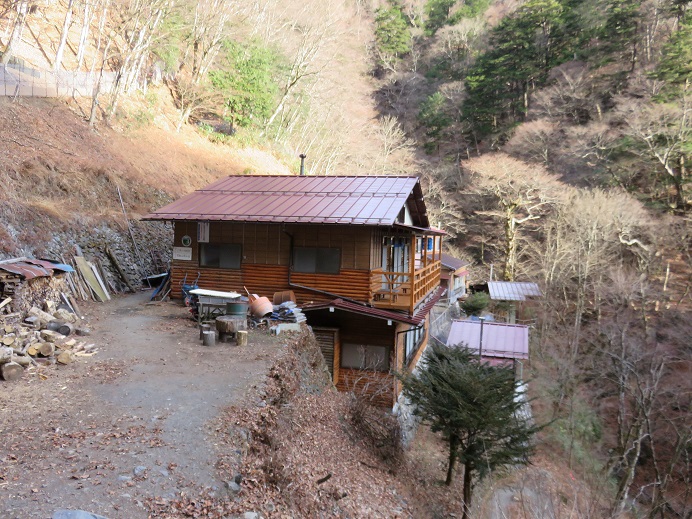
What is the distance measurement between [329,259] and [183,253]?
4.91 m

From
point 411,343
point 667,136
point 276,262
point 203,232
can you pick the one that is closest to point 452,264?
point 667,136

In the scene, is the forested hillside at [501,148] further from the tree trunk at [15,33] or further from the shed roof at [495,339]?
the shed roof at [495,339]

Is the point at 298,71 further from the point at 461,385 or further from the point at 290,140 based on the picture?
the point at 461,385

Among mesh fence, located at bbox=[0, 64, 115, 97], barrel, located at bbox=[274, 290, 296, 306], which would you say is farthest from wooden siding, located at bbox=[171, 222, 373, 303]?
mesh fence, located at bbox=[0, 64, 115, 97]

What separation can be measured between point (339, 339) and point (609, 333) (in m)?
14.4

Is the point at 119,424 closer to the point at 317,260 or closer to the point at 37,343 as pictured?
the point at 37,343

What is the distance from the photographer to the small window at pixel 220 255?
13.4 m

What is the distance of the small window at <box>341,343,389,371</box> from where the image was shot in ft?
42.0

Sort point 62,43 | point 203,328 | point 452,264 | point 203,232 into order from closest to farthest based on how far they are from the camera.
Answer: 1. point 203,328
2. point 203,232
3. point 62,43
4. point 452,264

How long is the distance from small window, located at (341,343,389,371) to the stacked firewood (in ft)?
22.3

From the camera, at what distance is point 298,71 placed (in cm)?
3316

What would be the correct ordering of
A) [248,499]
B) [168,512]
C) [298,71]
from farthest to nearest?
[298,71] < [248,499] < [168,512]

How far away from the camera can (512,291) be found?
25.3 metres

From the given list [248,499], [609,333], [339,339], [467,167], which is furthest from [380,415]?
[467,167]
